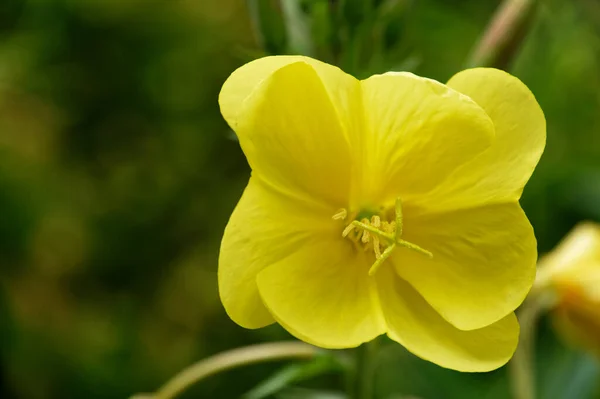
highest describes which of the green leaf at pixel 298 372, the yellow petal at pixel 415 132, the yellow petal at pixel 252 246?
the yellow petal at pixel 415 132

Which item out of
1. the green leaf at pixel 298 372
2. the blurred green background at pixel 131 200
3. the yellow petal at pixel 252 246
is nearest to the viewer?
the yellow petal at pixel 252 246

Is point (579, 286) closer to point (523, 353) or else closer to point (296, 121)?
point (523, 353)

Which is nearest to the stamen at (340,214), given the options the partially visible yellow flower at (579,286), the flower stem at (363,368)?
the flower stem at (363,368)

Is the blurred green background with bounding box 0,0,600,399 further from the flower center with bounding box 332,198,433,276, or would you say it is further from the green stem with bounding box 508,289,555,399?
the flower center with bounding box 332,198,433,276

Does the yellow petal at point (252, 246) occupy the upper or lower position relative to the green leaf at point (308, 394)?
upper

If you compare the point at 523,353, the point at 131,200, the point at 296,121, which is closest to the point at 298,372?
the point at 296,121

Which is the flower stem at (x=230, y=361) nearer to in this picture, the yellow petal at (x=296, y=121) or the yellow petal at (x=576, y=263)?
the yellow petal at (x=296, y=121)

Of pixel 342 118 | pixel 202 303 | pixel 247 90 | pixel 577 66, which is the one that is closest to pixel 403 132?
pixel 342 118

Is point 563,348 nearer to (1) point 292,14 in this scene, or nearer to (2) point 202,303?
(2) point 202,303

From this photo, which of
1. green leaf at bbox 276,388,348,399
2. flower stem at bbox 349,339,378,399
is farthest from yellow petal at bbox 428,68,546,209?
green leaf at bbox 276,388,348,399
